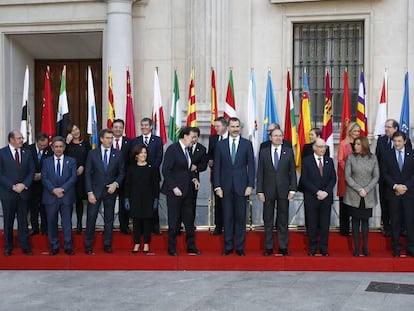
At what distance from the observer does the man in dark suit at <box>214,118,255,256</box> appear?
10055 mm

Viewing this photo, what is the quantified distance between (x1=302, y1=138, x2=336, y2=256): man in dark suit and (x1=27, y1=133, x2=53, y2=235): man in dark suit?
13.2 ft

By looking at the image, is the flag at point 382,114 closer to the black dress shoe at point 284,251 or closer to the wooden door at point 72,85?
the black dress shoe at point 284,251

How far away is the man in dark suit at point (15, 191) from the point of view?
33.5 feet

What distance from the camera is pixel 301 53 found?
14742 millimetres

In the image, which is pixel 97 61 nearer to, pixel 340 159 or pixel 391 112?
pixel 391 112

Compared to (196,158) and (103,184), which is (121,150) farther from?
(196,158)

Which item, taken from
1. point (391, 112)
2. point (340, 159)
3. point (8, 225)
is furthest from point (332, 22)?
point (8, 225)

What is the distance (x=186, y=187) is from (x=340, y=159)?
232 cm

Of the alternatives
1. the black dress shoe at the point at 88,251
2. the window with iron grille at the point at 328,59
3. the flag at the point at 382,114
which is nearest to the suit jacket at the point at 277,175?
the black dress shoe at the point at 88,251

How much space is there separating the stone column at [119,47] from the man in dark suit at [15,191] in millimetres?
4407

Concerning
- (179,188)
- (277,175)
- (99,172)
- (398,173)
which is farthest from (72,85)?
(398,173)

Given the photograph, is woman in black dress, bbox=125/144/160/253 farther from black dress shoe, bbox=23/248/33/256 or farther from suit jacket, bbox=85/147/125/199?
black dress shoe, bbox=23/248/33/256

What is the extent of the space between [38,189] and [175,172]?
2319 millimetres

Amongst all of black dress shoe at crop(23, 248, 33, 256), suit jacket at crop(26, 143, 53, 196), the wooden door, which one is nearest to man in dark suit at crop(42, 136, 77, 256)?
black dress shoe at crop(23, 248, 33, 256)
